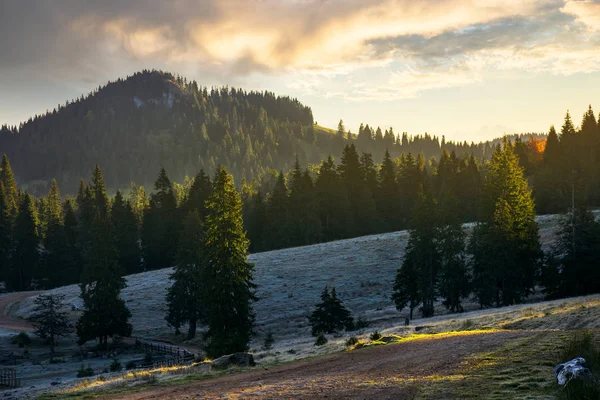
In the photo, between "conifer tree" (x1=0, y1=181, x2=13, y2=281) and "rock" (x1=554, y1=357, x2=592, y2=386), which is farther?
"conifer tree" (x1=0, y1=181, x2=13, y2=281)

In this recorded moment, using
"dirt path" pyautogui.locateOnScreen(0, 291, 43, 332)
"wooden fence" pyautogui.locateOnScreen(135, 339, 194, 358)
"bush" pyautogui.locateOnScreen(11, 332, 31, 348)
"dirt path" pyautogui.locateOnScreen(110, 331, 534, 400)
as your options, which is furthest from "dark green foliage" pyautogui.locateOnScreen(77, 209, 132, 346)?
"dirt path" pyautogui.locateOnScreen(110, 331, 534, 400)

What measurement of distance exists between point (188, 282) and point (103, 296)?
8.61 meters

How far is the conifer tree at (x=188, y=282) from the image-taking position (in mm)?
52856

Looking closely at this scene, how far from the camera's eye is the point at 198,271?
53.2 m

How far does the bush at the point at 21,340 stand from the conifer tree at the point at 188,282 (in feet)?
44.6

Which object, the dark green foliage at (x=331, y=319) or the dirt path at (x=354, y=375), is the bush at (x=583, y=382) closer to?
the dirt path at (x=354, y=375)

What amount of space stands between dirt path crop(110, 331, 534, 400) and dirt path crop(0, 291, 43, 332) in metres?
47.6

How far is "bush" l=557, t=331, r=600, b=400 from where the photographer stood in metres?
10.4

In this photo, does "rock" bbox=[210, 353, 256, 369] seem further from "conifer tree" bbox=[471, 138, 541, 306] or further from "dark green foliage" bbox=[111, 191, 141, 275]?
"dark green foliage" bbox=[111, 191, 141, 275]

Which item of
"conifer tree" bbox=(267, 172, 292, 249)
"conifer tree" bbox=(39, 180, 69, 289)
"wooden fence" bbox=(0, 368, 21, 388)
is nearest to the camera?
"wooden fence" bbox=(0, 368, 21, 388)

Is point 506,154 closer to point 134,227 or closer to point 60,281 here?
point 134,227

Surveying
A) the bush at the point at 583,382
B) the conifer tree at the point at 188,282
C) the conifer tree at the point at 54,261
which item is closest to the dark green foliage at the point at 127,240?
the conifer tree at the point at 54,261

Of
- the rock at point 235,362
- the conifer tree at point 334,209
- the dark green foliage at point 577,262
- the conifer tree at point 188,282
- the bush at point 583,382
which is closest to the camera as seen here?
the bush at point 583,382

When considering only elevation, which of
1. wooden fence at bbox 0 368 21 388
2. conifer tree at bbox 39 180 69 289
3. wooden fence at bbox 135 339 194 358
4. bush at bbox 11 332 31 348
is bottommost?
wooden fence at bbox 135 339 194 358
